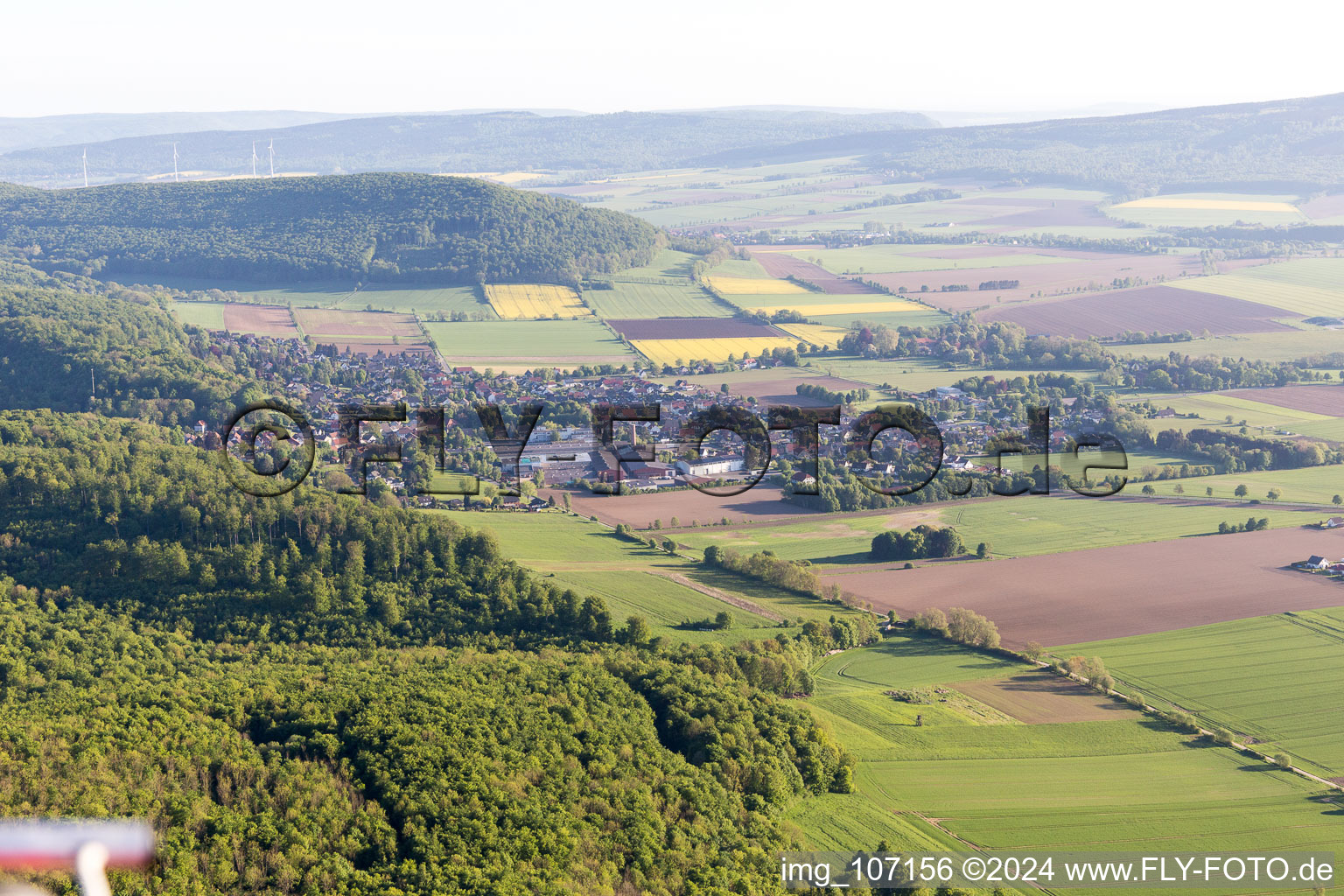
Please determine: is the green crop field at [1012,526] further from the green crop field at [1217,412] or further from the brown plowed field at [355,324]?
the brown plowed field at [355,324]

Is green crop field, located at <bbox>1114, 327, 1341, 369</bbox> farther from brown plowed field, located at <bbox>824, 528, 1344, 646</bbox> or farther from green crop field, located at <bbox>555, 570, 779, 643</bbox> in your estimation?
green crop field, located at <bbox>555, 570, 779, 643</bbox>

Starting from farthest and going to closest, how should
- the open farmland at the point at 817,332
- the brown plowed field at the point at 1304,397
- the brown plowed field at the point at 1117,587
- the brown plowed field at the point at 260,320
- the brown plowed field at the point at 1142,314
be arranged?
1. the brown plowed field at the point at 1142,314
2. the brown plowed field at the point at 260,320
3. the open farmland at the point at 817,332
4. the brown plowed field at the point at 1304,397
5. the brown plowed field at the point at 1117,587

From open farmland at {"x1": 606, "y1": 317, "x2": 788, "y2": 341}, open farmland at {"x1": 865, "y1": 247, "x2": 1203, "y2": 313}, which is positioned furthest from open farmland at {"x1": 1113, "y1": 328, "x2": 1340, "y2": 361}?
open farmland at {"x1": 606, "y1": 317, "x2": 788, "y2": 341}

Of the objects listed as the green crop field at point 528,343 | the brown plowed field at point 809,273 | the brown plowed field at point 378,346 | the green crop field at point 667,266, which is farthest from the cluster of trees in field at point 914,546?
the green crop field at point 667,266

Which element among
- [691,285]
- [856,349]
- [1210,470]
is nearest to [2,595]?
[1210,470]

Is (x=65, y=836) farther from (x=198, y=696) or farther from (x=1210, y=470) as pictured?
(x=1210, y=470)
